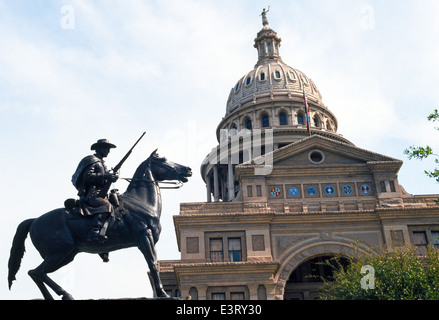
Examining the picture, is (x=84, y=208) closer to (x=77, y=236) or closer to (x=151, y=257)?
(x=77, y=236)

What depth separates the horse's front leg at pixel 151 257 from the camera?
41.7 ft

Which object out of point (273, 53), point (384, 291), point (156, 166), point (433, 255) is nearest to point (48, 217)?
point (156, 166)

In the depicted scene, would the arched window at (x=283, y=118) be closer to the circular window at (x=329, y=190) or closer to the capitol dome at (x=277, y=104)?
the capitol dome at (x=277, y=104)

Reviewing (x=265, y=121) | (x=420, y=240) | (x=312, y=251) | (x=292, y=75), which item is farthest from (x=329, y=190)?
(x=292, y=75)

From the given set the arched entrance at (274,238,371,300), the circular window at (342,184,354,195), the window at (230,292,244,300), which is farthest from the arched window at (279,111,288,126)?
the window at (230,292,244,300)

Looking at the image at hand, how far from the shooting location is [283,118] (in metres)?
77.1

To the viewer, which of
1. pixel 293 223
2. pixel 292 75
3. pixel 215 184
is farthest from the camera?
pixel 292 75

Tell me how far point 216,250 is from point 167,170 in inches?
1159
